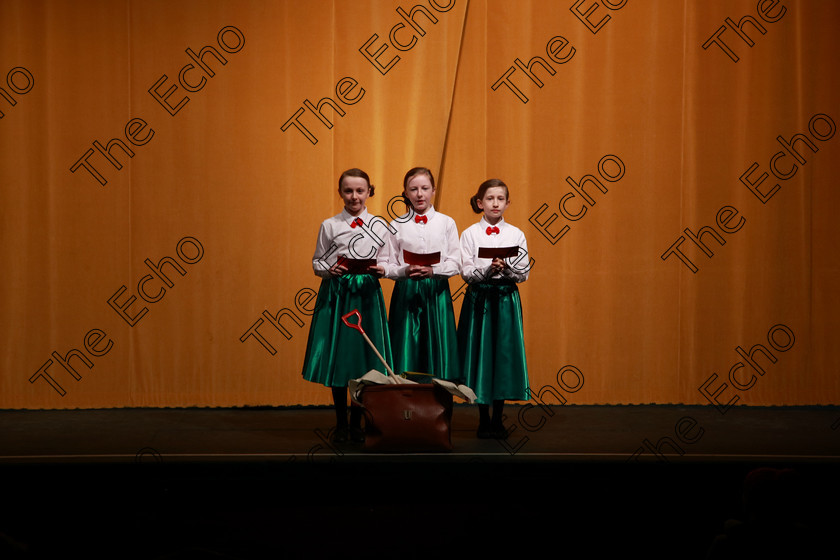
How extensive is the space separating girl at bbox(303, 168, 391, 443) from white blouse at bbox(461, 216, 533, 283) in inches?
15.1

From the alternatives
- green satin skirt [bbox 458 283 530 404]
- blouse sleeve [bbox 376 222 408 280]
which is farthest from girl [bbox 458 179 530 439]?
blouse sleeve [bbox 376 222 408 280]

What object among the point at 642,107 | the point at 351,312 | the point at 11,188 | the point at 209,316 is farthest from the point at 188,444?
the point at 642,107

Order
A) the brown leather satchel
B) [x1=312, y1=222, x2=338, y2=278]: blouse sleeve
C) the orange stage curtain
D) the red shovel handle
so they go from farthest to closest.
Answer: the orange stage curtain < [x1=312, y1=222, x2=338, y2=278]: blouse sleeve < the red shovel handle < the brown leather satchel

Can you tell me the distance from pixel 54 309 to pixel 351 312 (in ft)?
6.14

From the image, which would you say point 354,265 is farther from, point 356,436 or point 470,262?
point 356,436

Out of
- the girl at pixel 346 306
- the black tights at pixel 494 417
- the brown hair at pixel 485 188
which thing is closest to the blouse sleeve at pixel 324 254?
the girl at pixel 346 306

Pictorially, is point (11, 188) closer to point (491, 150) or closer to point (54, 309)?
point (54, 309)

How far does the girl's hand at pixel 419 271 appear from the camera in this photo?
10.8 feet

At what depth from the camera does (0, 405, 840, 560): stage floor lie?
2.16m

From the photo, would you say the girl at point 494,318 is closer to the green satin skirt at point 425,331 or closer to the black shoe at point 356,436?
the green satin skirt at point 425,331

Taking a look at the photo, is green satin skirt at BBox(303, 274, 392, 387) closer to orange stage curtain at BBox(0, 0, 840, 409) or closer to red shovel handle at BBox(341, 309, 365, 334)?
red shovel handle at BBox(341, 309, 365, 334)

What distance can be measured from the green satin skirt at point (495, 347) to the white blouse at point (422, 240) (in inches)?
7.1

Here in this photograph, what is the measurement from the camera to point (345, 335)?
3.34m

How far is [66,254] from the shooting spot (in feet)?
14.0
